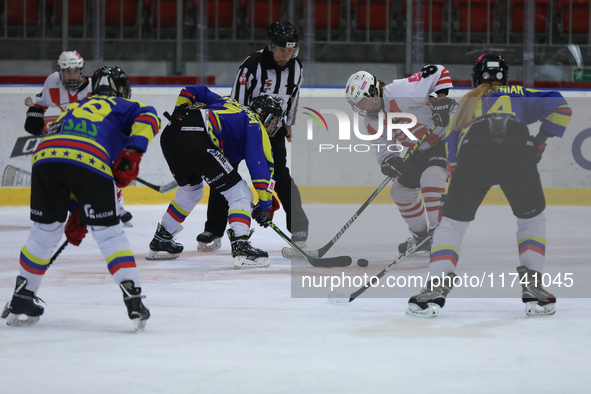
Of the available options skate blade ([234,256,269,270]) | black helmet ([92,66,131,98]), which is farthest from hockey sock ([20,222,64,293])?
skate blade ([234,256,269,270])

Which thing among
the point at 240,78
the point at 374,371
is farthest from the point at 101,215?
the point at 240,78

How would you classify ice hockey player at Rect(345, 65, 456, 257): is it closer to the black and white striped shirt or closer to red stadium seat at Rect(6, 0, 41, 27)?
the black and white striped shirt

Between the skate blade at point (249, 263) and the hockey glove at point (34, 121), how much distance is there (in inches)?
54.8

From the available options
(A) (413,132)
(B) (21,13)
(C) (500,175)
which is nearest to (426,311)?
(C) (500,175)

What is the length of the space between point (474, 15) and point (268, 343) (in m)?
5.71

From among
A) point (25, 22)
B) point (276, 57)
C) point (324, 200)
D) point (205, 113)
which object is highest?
point (25, 22)

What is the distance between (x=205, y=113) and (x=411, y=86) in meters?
1.08

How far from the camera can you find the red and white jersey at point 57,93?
4.91 m

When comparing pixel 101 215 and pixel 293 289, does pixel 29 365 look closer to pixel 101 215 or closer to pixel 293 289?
pixel 101 215

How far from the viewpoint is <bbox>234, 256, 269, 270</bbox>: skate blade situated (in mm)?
3486

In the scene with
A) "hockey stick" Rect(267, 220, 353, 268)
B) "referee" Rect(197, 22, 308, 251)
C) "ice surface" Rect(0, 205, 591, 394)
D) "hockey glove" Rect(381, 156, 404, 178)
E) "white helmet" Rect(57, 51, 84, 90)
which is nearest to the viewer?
"ice surface" Rect(0, 205, 591, 394)

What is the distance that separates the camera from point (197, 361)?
6.28 ft

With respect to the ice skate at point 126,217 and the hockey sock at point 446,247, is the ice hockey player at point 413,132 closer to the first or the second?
the hockey sock at point 446,247

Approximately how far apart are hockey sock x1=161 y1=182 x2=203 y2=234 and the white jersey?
0.99 metres
